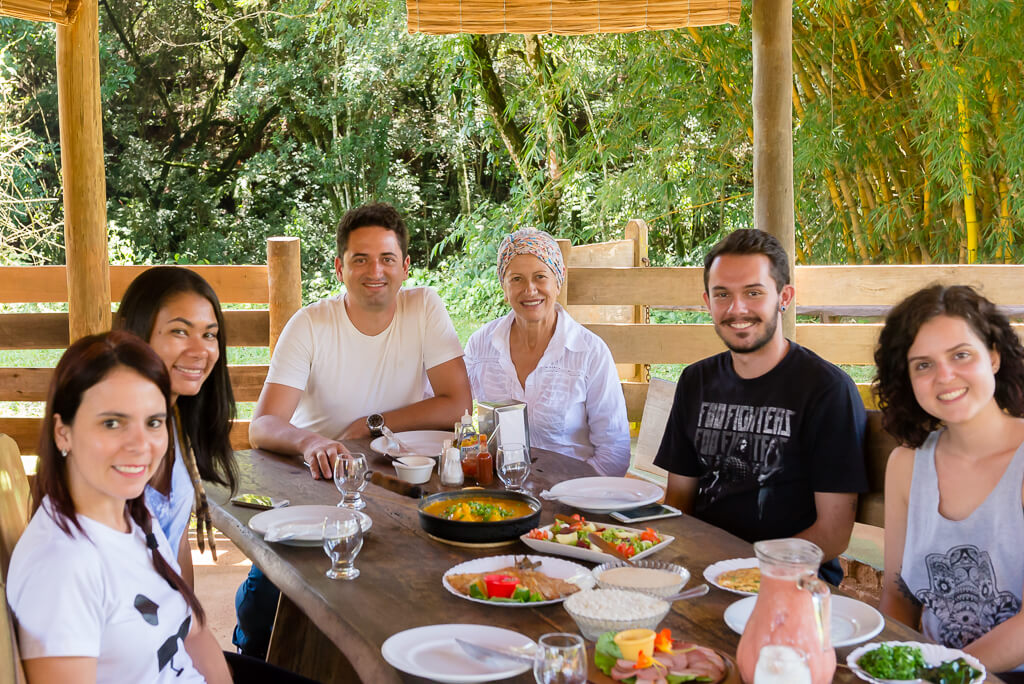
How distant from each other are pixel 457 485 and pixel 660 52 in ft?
14.2

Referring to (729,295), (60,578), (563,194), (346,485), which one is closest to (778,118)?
(729,295)

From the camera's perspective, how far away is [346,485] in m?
2.29

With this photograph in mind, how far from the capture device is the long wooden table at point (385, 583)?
1.69 meters

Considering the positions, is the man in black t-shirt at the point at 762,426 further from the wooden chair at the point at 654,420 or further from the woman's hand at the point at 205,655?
the woman's hand at the point at 205,655

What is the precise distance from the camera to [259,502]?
241 centimetres

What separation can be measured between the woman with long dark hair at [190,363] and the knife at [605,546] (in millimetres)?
863

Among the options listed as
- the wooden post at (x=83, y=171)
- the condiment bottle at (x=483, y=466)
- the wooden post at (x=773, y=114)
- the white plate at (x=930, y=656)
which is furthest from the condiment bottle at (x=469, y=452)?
the wooden post at (x=83, y=171)

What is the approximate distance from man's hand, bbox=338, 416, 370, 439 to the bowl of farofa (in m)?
1.41

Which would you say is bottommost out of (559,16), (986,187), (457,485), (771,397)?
(457,485)

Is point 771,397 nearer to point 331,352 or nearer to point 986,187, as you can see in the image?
point 331,352

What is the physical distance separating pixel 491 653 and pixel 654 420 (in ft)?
5.99

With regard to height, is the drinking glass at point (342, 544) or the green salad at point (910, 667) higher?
the drinking glass at point (342, 544)

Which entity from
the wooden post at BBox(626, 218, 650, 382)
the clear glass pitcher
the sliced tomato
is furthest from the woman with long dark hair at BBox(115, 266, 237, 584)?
the wooden post at BBox(626, 218, 650, 382)

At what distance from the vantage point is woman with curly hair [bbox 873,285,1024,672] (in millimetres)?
1950
